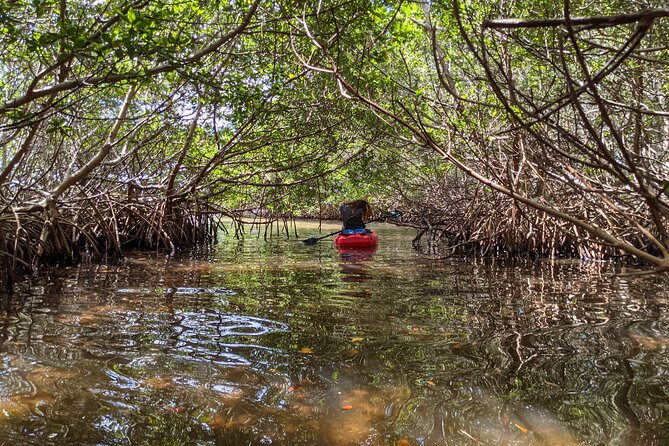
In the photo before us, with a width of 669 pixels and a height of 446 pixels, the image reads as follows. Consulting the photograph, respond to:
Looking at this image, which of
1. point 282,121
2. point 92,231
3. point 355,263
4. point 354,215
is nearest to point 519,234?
point 355,263

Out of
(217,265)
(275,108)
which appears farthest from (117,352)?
(275,108)

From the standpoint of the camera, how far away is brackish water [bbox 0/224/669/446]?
178 centimetres

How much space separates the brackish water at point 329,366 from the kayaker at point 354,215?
4.53 m

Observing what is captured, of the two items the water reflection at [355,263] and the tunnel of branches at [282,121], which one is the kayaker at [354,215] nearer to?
the water reflection at [355,263]

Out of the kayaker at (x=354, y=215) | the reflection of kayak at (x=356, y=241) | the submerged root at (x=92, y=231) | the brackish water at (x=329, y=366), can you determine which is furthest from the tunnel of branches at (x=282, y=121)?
the reflection of kayak at (x=356, y=241)

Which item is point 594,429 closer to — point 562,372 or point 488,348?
point 562,372

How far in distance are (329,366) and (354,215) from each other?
6.92 metres

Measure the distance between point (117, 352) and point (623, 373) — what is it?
8.55 ft

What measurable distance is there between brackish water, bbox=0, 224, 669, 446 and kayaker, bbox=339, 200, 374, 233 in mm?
4530

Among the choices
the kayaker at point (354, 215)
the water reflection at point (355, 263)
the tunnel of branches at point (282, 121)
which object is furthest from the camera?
the kayaker at point (354, 215)

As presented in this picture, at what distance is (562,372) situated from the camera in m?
2.38

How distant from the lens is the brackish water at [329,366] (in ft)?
5.82

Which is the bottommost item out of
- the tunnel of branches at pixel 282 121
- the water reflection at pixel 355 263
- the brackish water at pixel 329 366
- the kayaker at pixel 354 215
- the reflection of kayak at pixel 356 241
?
the brackish water at pixel 329 366

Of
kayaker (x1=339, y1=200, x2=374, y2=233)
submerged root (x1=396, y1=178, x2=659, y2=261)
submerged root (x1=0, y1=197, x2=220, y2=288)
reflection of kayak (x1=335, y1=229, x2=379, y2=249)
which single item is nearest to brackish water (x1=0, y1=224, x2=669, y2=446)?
submerged root (x1=0, y1=197, x2=220, y2=288)
